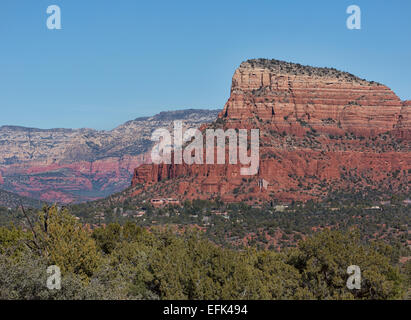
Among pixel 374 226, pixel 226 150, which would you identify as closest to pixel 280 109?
pixel 226 150

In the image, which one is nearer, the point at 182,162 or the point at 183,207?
the point at 183,207

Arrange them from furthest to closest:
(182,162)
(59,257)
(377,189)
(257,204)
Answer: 1. (182,162)
2. (377,189)
3. (257,204)
4. (59,257)

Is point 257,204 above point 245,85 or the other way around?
the other way around

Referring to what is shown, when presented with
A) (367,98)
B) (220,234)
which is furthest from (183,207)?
(367,98)

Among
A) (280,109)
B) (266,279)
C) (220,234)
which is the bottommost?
(220,234)

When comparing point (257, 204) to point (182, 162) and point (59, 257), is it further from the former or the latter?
point (59, 257)

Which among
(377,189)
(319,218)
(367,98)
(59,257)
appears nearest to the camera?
(59,257)

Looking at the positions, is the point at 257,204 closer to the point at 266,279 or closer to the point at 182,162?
the point at 182,162
